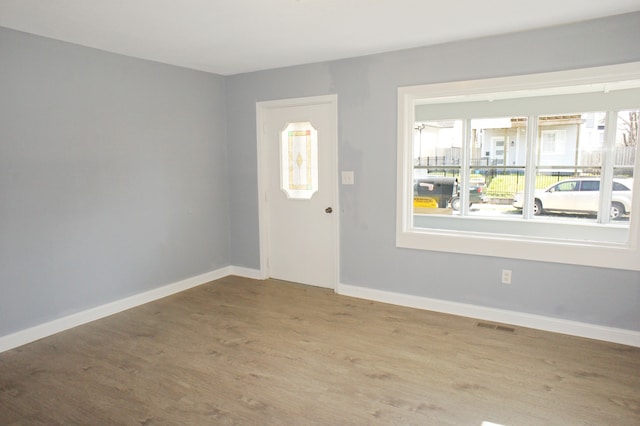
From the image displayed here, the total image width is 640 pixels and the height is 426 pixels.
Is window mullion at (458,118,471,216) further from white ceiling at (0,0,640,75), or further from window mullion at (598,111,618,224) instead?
white ceiling at (0,0,640,75)

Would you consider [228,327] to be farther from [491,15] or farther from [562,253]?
[491,15]

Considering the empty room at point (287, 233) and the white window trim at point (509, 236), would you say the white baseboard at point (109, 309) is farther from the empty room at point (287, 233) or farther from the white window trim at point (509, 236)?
the white window trim at point (509, 236)

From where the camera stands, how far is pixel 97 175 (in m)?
3.51

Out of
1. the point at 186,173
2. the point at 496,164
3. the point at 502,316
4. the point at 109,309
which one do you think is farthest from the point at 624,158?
the point at 109,309

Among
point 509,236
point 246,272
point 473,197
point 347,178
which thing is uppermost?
point 347,178

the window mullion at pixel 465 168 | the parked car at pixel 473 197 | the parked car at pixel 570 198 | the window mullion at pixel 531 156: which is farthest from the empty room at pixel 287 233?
the parked car at pixel 473 197

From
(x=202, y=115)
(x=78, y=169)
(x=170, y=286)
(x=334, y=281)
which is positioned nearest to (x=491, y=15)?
(x=334, y=281)

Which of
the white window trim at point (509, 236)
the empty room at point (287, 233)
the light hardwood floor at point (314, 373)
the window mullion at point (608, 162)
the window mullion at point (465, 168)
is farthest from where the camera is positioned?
the window mullion at point (465, 168)

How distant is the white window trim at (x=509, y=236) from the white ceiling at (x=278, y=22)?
39cm

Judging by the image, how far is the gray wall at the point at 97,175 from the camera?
300 cm

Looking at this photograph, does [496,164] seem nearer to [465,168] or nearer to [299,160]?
[465,168]

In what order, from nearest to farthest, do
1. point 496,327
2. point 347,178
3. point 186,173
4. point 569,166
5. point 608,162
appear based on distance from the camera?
point 496,327, point 347,178, point 186,173, point 608,162, point 569,166

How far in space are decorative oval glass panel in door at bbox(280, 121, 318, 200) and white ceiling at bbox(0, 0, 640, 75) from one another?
95 centimetres

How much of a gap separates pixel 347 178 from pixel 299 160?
0.72 m
